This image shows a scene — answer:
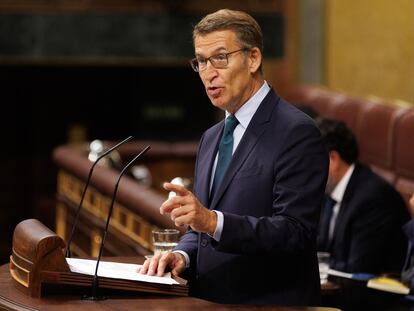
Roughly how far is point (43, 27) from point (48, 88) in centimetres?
187

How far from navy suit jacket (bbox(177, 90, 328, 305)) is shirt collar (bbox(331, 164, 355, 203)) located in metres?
1.74

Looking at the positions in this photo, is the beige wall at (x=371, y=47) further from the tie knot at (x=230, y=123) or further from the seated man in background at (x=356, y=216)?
the tie knot at (x=230, y=123)

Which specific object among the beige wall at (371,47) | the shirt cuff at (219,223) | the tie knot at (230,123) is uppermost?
the tie knot at (230,123)

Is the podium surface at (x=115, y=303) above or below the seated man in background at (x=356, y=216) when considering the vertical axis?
above

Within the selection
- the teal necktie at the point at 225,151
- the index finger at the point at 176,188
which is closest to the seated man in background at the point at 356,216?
the teal necktie at the point at 225,151

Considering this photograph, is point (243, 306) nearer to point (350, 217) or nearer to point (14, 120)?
point (350, 217)

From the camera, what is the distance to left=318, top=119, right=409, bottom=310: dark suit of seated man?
451cm

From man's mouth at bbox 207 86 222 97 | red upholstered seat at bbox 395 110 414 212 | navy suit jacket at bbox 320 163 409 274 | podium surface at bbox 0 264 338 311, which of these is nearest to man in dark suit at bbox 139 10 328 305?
man's mouth at bbox 207 86 222 97

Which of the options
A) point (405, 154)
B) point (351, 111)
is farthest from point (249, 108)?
point (351, 111)

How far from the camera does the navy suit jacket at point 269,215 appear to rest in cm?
282

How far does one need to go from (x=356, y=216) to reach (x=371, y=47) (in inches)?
212

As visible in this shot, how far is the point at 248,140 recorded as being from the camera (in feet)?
9.91

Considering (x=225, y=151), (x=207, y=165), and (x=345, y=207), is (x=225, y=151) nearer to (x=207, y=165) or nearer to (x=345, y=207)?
(x=207, y=165)

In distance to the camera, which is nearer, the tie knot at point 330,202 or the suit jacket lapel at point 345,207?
the suit jacket lapel at point 345,207
